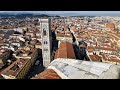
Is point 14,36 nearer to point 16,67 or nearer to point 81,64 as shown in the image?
point 16,67

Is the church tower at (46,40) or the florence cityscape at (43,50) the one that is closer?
the florence cityscape at (43,50)

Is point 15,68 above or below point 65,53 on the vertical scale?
below

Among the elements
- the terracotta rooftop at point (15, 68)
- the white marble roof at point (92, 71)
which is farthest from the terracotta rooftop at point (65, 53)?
the white marble roof at point (92, 71)

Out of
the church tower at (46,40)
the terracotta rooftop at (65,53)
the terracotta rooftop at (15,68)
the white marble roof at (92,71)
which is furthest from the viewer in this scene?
the church tower at (46,40)

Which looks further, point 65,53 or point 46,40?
point 46,40

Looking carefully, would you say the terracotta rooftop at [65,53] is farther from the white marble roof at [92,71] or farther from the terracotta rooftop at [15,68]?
the white marble roof at [92,71]

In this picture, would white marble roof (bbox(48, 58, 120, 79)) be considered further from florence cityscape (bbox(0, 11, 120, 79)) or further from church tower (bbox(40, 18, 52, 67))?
church tower (bbox(40, 18, 52, 67))

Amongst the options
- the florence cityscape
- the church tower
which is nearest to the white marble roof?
the florence cityscape

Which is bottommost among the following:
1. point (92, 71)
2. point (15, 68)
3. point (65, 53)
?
point (15, 68)

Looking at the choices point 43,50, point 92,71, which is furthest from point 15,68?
point 92,71

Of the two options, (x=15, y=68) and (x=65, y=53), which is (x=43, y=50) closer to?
(x=65, y=53)

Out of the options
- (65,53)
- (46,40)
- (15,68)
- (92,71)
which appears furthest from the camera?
(46,40)

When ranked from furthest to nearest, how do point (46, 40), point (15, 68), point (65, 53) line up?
1. point (46, 40)
2. point (65, 53)
3. point (15, 68)

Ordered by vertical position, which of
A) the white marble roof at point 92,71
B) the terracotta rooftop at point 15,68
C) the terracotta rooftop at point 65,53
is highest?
the white marble roof at point 92,71
